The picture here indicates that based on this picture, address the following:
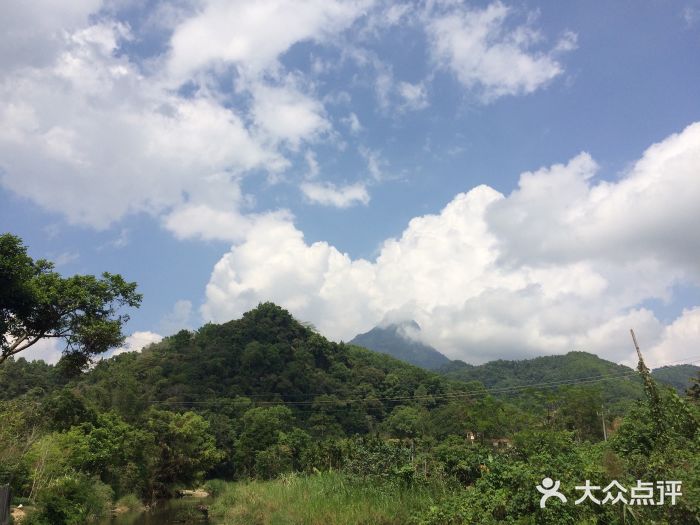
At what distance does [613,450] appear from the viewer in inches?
711

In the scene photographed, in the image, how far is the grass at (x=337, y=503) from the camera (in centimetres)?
1226

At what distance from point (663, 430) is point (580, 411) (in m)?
48.3

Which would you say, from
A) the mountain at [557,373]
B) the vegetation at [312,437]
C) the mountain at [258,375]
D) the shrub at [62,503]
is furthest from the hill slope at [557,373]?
the shrub at [62,503]

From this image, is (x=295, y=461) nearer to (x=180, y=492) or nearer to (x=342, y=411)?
(x=180, y=492)

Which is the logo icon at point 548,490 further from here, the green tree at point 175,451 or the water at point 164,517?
the green tree at point 175,451

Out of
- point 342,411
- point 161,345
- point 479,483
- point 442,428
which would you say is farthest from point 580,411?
point 161,345

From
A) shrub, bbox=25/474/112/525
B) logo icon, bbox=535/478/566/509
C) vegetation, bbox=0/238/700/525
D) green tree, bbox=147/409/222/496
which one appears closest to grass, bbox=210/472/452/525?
vegetation, bbox=0/238/700/525

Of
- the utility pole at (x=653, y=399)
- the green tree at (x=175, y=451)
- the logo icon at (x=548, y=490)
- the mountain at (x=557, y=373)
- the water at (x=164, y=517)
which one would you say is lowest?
the water at (x=164, y=517)

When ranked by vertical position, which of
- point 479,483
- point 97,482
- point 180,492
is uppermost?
point 479,483

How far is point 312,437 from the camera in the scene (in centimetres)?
6262

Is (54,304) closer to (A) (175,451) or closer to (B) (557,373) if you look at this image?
(A) (175,451)

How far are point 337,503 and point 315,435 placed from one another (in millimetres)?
54367

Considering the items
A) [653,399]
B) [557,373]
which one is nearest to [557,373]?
[557,373]

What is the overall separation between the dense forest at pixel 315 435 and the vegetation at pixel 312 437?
0.30ft
